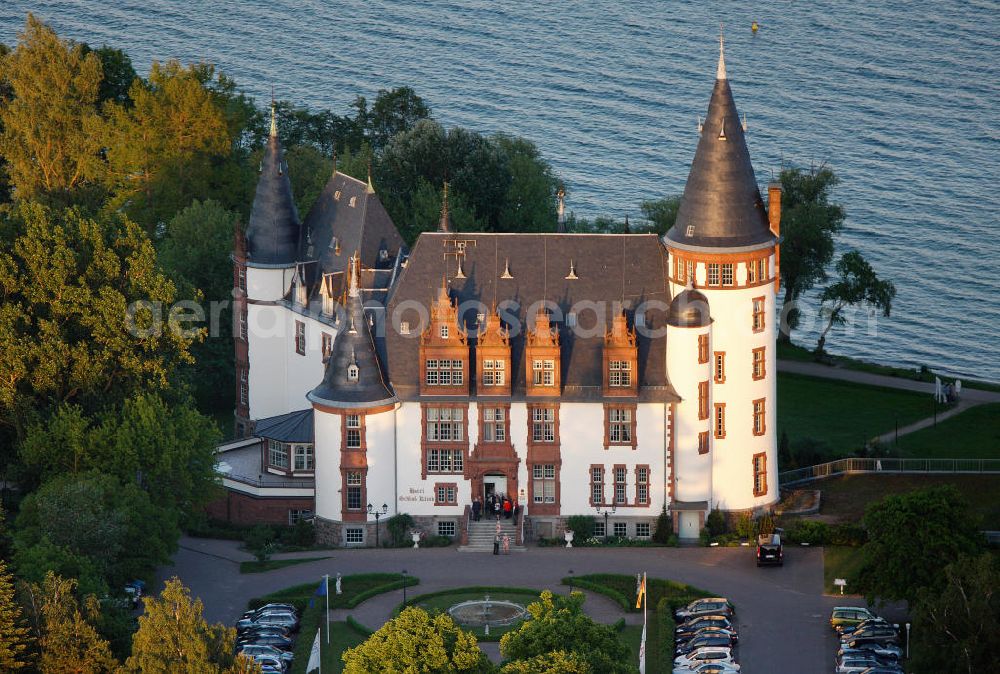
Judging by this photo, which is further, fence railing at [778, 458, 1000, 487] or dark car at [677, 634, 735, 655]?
fence railing at [778, 458, 1000, 487]

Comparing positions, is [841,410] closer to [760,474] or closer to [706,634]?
[760,474]

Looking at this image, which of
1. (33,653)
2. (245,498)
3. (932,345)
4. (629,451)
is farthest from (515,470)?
(932,345)

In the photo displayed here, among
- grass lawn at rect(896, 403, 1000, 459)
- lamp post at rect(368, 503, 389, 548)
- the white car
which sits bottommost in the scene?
the white car

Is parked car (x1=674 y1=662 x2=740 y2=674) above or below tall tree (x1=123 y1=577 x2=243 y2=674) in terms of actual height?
below

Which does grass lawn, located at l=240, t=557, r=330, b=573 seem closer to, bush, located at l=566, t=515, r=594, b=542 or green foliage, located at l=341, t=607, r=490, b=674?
bush, located at l=566, t=515, r=594, b=542

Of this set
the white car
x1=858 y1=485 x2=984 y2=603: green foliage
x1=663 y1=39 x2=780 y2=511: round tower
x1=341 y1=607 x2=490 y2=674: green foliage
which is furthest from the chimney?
x1=341 y1=607 x2=490 y2=674: green foliage

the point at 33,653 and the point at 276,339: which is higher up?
the point at 276,339

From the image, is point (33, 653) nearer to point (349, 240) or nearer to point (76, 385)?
point (76, 385)
